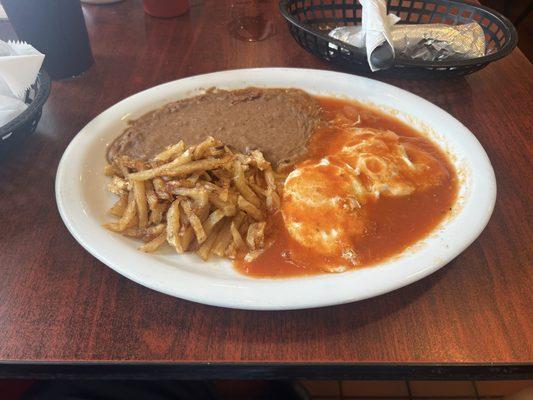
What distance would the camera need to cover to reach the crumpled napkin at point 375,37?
1.90 m

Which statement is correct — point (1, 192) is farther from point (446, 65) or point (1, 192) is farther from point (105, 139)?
point (446, 65)

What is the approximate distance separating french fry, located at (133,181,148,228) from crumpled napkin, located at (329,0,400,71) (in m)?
1.14

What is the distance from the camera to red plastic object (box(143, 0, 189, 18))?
9.09ft

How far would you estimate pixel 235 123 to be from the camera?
185 cm

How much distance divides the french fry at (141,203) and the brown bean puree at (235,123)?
0.30 m

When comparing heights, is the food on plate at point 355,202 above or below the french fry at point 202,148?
below

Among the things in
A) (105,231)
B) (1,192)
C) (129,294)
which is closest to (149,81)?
(1,192)

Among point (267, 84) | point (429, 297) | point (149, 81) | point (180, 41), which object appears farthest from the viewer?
point (180, 41)

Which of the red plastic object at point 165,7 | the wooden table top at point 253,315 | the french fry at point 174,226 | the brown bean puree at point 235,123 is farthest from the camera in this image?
the red plastic object at point 165,7

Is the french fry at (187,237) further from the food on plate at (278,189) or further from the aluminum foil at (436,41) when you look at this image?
the aluminum foil at (436,41)

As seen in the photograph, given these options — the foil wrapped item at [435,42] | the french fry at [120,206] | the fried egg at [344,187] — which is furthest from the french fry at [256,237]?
the foil wrapped item at [435,42]

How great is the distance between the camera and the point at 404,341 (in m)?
1.14

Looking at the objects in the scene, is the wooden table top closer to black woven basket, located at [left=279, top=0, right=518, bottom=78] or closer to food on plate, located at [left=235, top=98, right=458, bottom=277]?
food on plate, located at [left=235, top=98, right=458, bottom=277]

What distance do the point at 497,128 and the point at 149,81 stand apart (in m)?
1.66
